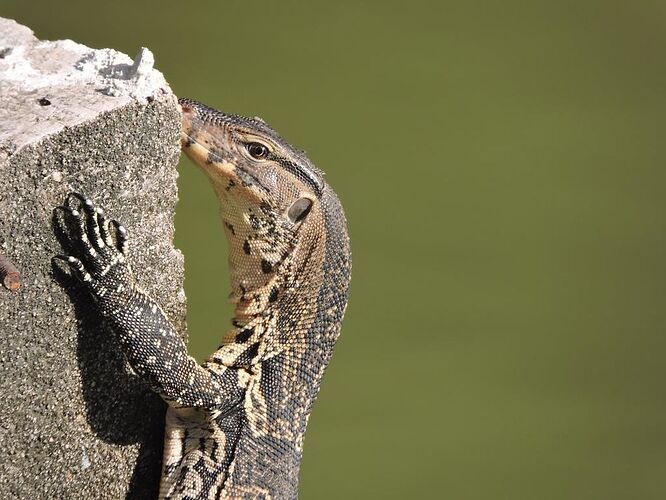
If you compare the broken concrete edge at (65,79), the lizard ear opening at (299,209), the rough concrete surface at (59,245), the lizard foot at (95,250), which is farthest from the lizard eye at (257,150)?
the lizard foot at (95,250)

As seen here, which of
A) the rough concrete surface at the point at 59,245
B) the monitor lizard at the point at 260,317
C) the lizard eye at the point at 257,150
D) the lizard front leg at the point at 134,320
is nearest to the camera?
the rough concrete surface at the point at 59,245

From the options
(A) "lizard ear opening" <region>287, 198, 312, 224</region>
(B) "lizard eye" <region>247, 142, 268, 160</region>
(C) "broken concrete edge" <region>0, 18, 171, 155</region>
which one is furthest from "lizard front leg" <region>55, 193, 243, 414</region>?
(B) "lizard eye" <region>247, 142, 268, 160</region>

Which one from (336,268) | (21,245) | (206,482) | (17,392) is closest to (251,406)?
(206,482)

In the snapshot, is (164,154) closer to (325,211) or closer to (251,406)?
(325,211)

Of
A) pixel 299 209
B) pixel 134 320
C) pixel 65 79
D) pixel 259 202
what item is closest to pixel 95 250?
pixel 134 320

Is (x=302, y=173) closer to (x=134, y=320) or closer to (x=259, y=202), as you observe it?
(x=259, y=202)

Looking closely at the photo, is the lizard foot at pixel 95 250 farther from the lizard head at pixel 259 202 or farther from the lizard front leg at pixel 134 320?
the lizard head at pixel 259 202

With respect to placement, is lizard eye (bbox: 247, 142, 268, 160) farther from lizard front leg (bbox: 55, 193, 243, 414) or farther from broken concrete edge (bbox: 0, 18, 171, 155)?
lizard front leg (bbox: 55, 193, 243, 414)
